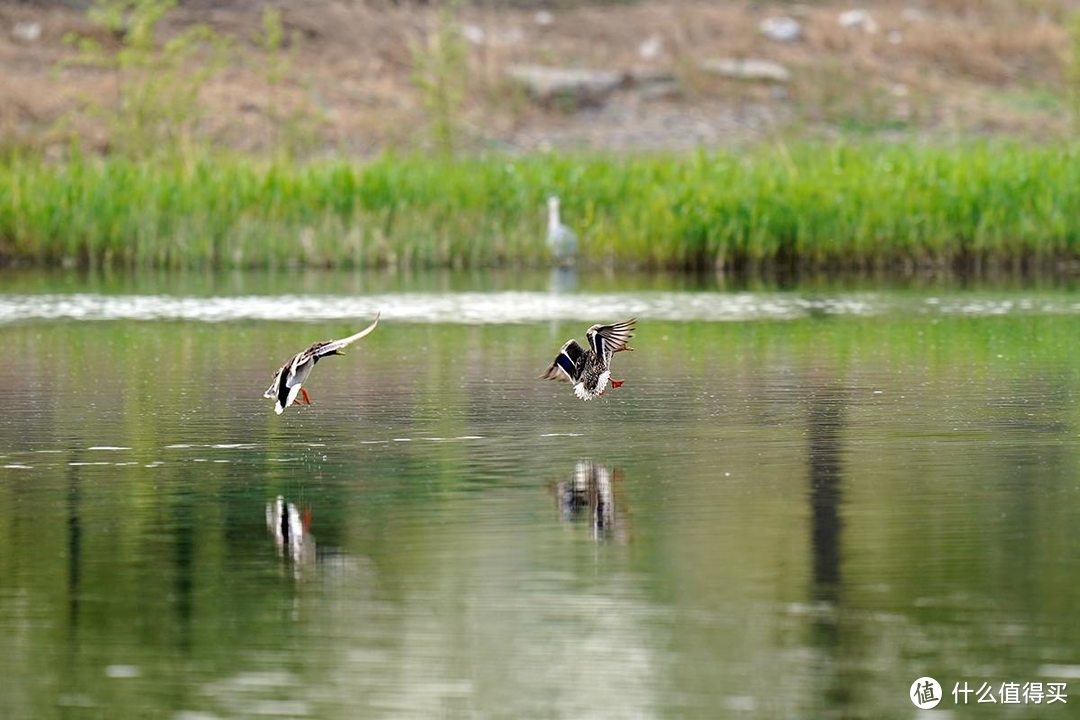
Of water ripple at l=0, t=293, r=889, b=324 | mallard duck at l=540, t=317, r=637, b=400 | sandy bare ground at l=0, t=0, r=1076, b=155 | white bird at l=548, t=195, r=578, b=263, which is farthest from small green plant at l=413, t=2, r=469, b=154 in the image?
mallard duck at l=540, t=317, r=637, b=400

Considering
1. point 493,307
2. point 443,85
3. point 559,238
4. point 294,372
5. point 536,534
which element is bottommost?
point 536,534

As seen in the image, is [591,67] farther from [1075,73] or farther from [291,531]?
[291,531]

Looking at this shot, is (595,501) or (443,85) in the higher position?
(443,85)

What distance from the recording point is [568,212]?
26.0 meters

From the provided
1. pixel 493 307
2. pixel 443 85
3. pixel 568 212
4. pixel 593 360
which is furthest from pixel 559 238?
pixel 593 360

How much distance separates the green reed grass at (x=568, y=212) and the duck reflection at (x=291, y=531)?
1565 centimetres

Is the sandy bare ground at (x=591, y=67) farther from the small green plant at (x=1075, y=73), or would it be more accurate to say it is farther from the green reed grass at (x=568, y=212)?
the green reed grass at (x=568, y=212)

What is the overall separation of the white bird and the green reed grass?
597mm

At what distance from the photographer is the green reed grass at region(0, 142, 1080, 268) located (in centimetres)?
2458

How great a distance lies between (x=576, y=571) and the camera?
7883 millimetres

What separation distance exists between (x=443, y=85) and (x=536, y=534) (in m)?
24.6

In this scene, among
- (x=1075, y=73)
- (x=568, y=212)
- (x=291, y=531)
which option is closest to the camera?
(x=291, y=531)

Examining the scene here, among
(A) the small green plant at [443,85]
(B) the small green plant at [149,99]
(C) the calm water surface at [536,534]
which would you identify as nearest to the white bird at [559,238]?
(B) the small green plant at [149,99]

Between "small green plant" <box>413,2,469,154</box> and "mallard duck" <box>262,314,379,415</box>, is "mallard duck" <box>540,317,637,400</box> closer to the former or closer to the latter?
"mallard duck" <box>262,314,379,415</box>
